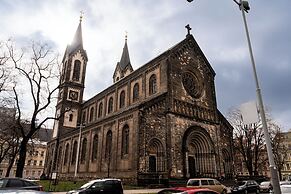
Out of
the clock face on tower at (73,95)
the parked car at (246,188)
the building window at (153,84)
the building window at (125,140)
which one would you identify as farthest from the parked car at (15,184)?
the clock face on tower at (73,95)

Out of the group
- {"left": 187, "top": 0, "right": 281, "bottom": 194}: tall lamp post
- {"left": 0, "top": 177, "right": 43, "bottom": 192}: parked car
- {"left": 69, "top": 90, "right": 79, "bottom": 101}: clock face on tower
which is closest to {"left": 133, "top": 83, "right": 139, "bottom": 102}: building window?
{"left": 69, "top": 90, "right": 79, "bottom": 101}: clock face on tower

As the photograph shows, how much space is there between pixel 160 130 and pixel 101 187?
13.5 m

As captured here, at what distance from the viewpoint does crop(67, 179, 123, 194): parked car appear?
14349 millimetres

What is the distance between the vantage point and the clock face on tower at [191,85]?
1294 inches

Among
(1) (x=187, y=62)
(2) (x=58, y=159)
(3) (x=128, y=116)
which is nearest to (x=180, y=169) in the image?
(3) (x=128, y=116)

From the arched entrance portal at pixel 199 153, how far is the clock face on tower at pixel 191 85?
495cm

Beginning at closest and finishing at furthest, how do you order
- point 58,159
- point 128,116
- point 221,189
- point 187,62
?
point 221,189
point 128,116
point 187,62
point 58,159

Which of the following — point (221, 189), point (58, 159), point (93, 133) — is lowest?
point (221, 189)

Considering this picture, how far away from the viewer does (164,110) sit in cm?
2864

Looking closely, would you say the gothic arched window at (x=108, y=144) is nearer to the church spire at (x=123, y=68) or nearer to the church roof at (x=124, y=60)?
the church spire at (x=123, y=68)

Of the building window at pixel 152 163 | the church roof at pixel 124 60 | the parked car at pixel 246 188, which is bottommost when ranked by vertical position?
the parked car at pixel 246 188

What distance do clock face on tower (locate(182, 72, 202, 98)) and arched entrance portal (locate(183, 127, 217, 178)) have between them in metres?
4.95

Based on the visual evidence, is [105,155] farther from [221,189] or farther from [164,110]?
[221,189]

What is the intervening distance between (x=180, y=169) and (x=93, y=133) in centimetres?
1466
